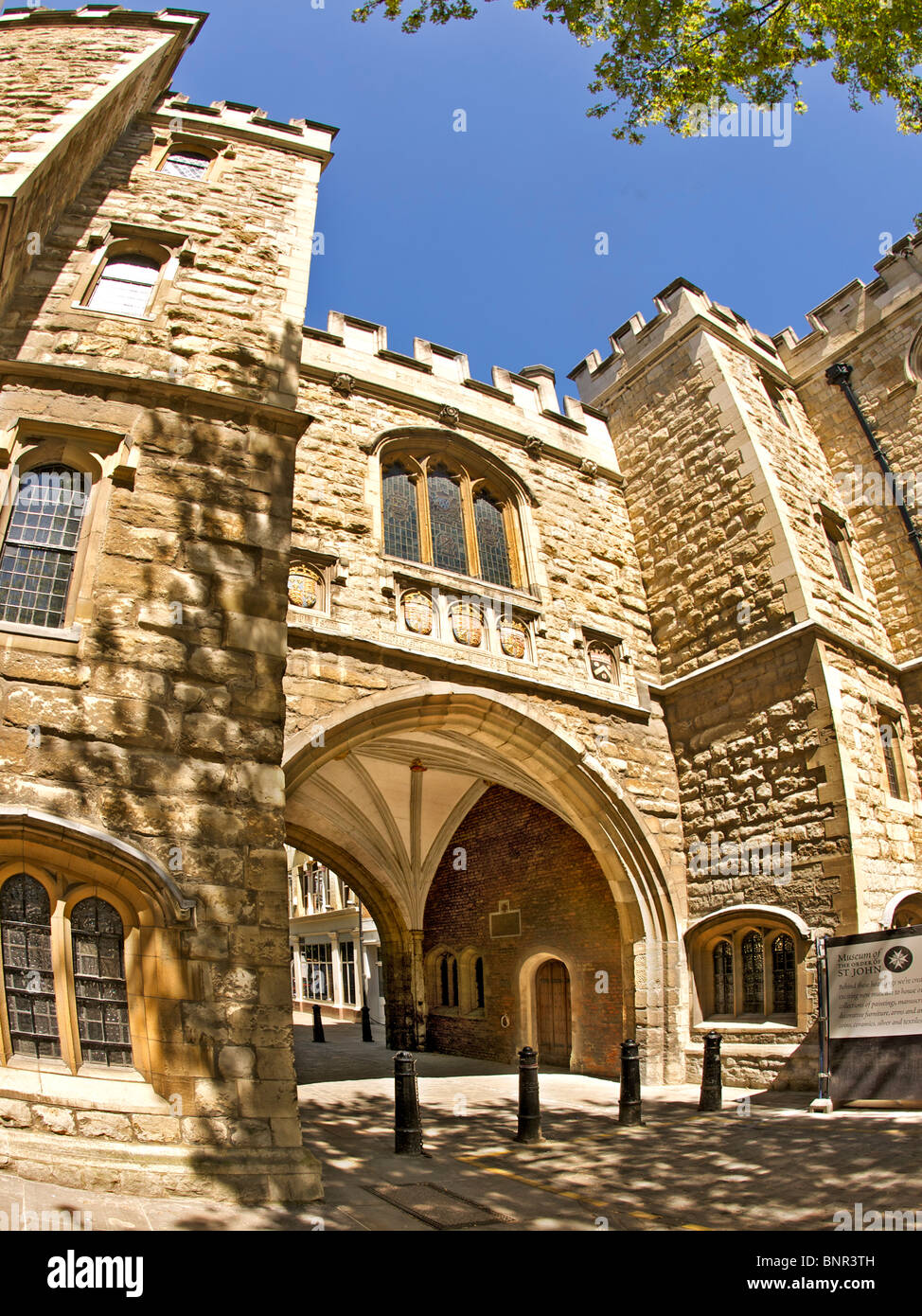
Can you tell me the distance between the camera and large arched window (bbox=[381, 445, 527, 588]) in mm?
10477

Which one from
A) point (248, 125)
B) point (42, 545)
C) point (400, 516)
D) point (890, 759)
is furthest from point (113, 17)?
point (890, 759)

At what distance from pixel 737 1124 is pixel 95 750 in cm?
638

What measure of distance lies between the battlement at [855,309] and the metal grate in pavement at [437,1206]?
14758 millimetres

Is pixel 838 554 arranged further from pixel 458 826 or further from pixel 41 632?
pixel 41 632

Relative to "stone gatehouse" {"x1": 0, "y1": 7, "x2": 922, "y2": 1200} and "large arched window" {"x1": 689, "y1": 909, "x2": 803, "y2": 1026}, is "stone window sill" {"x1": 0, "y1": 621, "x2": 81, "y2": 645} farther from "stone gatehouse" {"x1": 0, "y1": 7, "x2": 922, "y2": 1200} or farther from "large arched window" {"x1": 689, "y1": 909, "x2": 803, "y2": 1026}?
"large arched window" {"x1": 689, "y1": 909, "x2": 803, "y2": 1026}

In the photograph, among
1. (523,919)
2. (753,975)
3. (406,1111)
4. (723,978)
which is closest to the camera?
(406,1111)

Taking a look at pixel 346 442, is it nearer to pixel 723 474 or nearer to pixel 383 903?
pixel 723 474

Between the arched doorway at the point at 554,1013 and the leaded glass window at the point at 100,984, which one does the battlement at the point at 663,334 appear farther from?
the leaded glass window at the point at 100,984

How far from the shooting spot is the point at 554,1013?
41.8ft

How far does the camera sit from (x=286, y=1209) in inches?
149

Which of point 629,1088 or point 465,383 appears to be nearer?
point 629,1088

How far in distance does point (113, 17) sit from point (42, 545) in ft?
28.7

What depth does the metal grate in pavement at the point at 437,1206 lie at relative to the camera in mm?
4062
